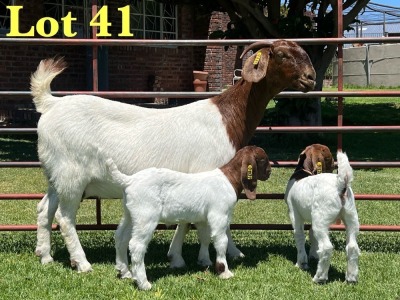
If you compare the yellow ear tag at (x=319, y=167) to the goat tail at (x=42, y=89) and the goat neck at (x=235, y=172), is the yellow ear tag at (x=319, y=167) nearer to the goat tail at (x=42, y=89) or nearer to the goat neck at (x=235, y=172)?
the goat neck at (x=235, y=172)

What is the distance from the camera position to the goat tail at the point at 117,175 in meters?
5.06

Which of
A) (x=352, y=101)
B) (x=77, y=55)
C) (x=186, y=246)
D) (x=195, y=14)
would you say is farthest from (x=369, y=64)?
(x=186, y=246)

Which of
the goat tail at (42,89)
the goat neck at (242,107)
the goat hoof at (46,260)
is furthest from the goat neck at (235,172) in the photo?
the goat hoof at (46,260)

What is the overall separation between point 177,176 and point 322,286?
4.44ft

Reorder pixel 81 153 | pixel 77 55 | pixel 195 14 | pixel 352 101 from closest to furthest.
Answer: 1. pixel 81 153
2. pixel 77 55
3. pixel 195 14
4. pixel 352 101

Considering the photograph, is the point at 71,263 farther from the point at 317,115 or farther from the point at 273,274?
the point at 317,115

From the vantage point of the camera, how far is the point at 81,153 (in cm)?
548

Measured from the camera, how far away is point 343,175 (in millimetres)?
4922

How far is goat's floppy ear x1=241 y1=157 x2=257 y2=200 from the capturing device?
209 inches

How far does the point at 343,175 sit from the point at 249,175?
0.75 m

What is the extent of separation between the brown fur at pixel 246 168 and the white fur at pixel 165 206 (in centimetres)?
7

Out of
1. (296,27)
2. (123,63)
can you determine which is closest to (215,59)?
(123,63)

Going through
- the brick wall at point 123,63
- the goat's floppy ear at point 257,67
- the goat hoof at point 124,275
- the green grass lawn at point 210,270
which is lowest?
the green grass lawn at point 210,270

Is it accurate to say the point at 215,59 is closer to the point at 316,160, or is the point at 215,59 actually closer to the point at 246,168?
the point at 316,160
